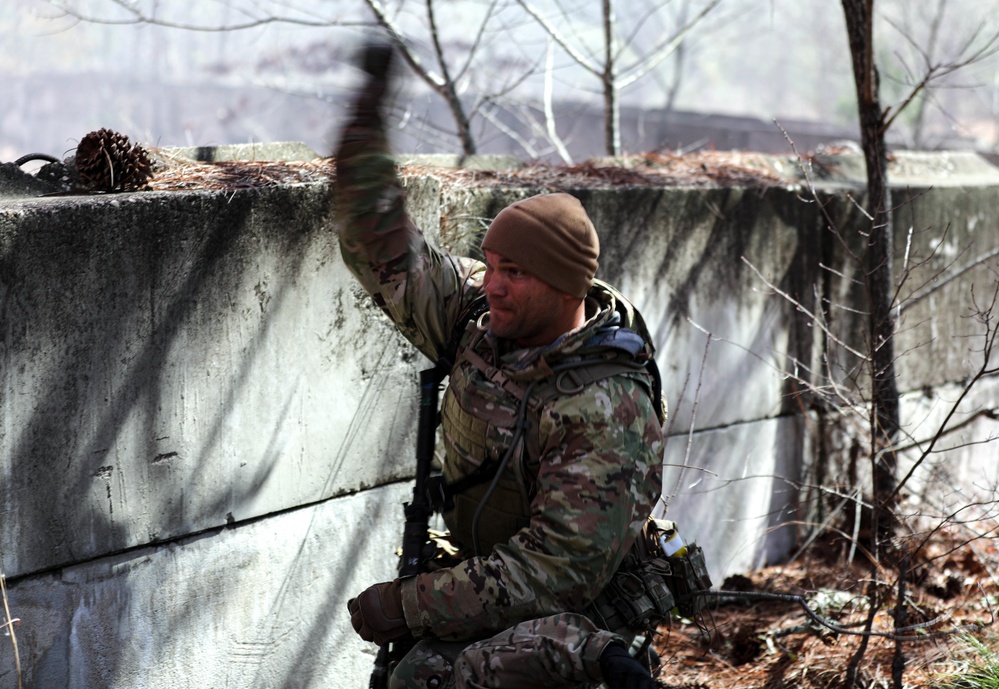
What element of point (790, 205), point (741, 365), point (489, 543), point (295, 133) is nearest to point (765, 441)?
point (741, 365)

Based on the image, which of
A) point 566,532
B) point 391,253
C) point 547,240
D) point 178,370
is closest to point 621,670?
point 566,532

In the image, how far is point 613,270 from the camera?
13.4 feet

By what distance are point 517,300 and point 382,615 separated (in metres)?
0.85

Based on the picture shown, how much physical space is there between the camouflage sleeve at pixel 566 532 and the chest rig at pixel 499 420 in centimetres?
6

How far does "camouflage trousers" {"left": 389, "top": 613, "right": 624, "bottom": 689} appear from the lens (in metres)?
2.30

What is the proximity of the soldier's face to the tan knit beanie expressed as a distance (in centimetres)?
2

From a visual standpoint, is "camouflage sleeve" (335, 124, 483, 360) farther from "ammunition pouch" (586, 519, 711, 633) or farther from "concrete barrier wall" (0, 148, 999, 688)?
"ammunition pouch" (586, 519, 711, 633)

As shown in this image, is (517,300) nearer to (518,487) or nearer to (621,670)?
(518,487)

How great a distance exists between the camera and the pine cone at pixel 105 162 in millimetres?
2959

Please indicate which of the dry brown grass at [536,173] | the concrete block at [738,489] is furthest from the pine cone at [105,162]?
the concrete block at [738,489]

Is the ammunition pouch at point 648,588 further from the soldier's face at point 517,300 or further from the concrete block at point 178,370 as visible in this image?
the concrete block at point 178,370

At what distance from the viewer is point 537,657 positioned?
2332 mm

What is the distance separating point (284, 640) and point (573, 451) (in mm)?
1383

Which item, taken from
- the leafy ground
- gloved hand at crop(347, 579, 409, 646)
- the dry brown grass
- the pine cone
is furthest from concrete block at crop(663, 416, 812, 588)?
the pine cone
